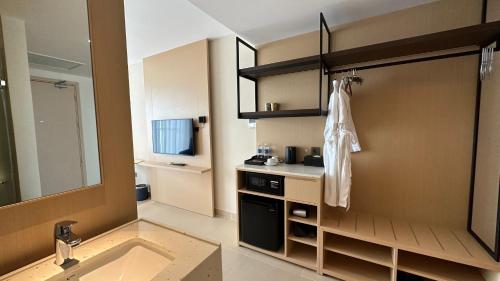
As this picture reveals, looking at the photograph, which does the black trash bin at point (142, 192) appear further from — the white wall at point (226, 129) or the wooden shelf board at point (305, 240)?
the wooden shelf board at point (305, 240)

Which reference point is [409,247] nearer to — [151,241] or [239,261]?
[239,261]

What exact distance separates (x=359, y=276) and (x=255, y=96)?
2165 millimetres

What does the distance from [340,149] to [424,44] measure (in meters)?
1.02

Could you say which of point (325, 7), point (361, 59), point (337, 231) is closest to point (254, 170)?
point (337, 231)

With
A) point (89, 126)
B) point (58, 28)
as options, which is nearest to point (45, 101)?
point (89, 126)

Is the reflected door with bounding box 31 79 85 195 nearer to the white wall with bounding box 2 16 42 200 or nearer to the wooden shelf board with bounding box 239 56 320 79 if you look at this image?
the white wall with bounding box 2 16 42 200

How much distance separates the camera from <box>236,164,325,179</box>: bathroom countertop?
1.93 m

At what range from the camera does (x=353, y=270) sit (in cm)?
188

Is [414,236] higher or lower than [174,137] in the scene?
lower

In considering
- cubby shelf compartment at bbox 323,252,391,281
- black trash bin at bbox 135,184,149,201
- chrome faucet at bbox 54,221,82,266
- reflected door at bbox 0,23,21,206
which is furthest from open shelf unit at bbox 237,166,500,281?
black trash bin at bbox 135,184,149,201

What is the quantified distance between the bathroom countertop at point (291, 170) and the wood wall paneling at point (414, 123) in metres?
0.38

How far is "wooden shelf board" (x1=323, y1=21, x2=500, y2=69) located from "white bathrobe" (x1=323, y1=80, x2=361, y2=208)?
0.28m

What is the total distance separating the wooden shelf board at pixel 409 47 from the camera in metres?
1.41

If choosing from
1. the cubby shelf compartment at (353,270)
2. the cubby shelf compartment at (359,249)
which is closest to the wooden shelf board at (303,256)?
the cubby shelf compartment at (353,270)
